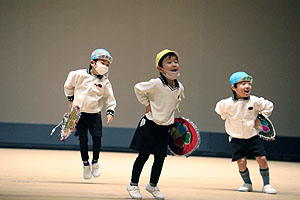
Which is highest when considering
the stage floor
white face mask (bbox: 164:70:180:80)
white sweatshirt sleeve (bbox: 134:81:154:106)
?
white face mask (bbox: 164:70:180:80)

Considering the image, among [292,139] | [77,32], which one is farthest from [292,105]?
[77,32]

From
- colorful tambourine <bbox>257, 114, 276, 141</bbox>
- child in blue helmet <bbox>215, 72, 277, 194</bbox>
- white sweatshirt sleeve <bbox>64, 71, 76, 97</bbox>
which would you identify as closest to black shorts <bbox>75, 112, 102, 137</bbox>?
white sweatshirt sleeve <bbox>64, 71, 76, 97</bbox>

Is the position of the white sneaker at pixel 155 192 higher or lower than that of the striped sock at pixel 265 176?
higher

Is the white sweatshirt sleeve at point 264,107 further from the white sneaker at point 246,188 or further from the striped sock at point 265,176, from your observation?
the white sneaker at point 246,188

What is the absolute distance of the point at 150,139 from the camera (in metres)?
4.11

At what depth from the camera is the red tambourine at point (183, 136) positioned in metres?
4.29

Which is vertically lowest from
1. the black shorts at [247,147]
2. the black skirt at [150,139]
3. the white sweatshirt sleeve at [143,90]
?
the black shorts at [247,147]

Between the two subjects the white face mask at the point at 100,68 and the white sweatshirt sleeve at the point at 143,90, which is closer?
the white sweatshirt sleeve at the point at 143,90

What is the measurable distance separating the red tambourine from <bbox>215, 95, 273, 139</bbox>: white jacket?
832mm

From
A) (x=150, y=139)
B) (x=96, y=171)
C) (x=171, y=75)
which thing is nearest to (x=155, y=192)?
(x=150, y=139)

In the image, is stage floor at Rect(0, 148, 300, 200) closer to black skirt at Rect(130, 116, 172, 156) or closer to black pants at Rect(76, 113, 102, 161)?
black pants at Rect(76, 113, 102, 161)

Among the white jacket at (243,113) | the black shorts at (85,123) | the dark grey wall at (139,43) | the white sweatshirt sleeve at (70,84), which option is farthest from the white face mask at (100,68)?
the dark grey wall at (139,43)

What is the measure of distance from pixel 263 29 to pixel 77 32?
10.1 feet

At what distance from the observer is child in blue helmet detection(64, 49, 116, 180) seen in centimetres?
512
